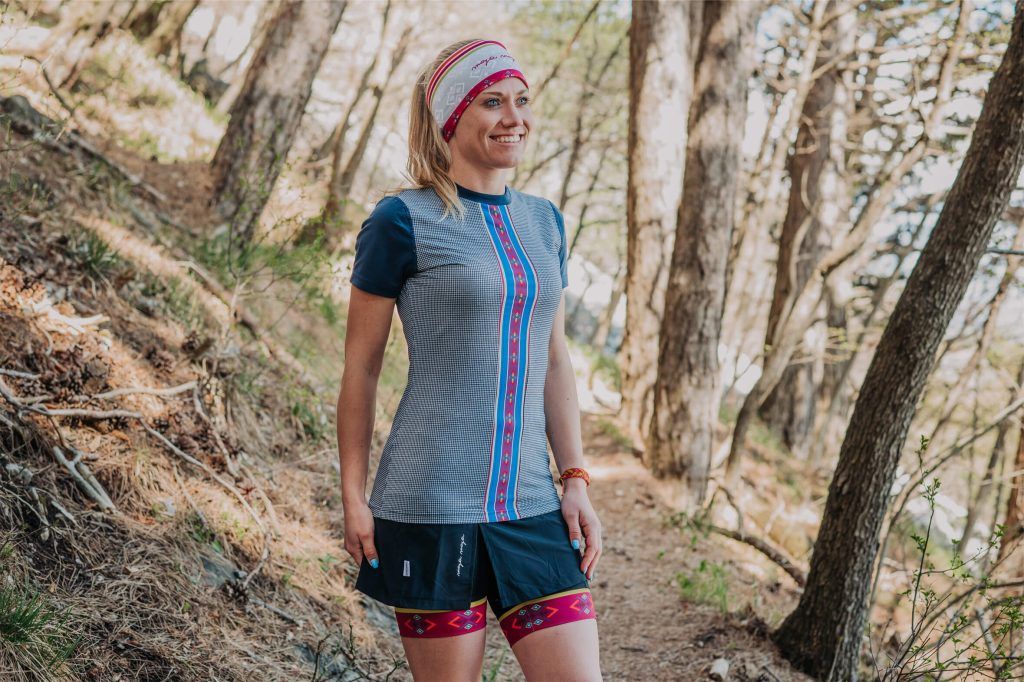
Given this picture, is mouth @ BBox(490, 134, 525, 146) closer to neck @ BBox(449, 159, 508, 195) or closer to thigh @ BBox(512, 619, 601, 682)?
neck @ BBox(449, 159, 508, 195)

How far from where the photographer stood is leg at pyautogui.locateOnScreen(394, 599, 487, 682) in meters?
2.08

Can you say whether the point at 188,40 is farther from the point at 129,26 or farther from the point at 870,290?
the point at 870,290

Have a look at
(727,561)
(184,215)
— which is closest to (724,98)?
(727,561)

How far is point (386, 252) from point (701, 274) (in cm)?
570

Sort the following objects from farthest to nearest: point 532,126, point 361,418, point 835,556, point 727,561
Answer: point 727,561, point 835,556, point 532,126, point 361,418

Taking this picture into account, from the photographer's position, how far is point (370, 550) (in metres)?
2.18

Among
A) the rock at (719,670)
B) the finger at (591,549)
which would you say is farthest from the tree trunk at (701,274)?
the finger at (591,549)

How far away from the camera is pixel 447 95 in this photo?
2318mm

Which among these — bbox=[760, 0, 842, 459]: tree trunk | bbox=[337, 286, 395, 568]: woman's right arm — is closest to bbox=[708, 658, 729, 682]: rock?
bbox=[337, 286, 395, 568]: woman's right arm

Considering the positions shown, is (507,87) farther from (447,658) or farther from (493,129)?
(447,658)

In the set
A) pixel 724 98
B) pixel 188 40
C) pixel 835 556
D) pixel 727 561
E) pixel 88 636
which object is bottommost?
pixel 727 561

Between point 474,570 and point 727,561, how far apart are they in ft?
15.6

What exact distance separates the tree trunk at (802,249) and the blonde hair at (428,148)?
406 inches

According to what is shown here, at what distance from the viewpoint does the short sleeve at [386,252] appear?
2154 mm
